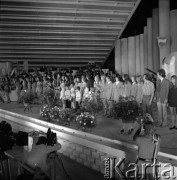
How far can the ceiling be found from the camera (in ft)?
62.1

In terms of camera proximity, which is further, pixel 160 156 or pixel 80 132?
pixel 80 132

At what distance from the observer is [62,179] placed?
6703mm

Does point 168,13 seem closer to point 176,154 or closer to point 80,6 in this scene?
point 80,6

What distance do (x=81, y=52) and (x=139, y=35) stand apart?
15.5 feet

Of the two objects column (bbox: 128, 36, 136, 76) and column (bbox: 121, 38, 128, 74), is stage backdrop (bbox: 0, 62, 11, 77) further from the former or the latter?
column (bbox: 128, 36, 136, 76)

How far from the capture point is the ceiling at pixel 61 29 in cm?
1892

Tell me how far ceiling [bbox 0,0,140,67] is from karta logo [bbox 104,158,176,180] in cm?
1382

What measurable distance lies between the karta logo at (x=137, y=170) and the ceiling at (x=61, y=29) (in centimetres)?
1382

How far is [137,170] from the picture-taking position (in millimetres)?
5223

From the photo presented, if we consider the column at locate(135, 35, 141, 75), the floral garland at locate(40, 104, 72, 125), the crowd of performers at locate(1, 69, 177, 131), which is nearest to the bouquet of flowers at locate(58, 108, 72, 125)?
the floral garland at locate(40, 104, 72, 125)

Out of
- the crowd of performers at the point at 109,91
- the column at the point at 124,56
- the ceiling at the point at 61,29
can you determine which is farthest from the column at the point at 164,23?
the crowd of performers at the point at 109,91

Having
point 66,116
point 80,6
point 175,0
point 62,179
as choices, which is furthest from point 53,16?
point 62,179

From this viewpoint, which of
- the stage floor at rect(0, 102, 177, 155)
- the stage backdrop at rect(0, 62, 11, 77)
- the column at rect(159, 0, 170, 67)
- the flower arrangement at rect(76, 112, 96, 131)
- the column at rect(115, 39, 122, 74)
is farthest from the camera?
the column at rect(115, 39, 122, 74)

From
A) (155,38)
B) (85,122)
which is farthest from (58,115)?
(155,38)
